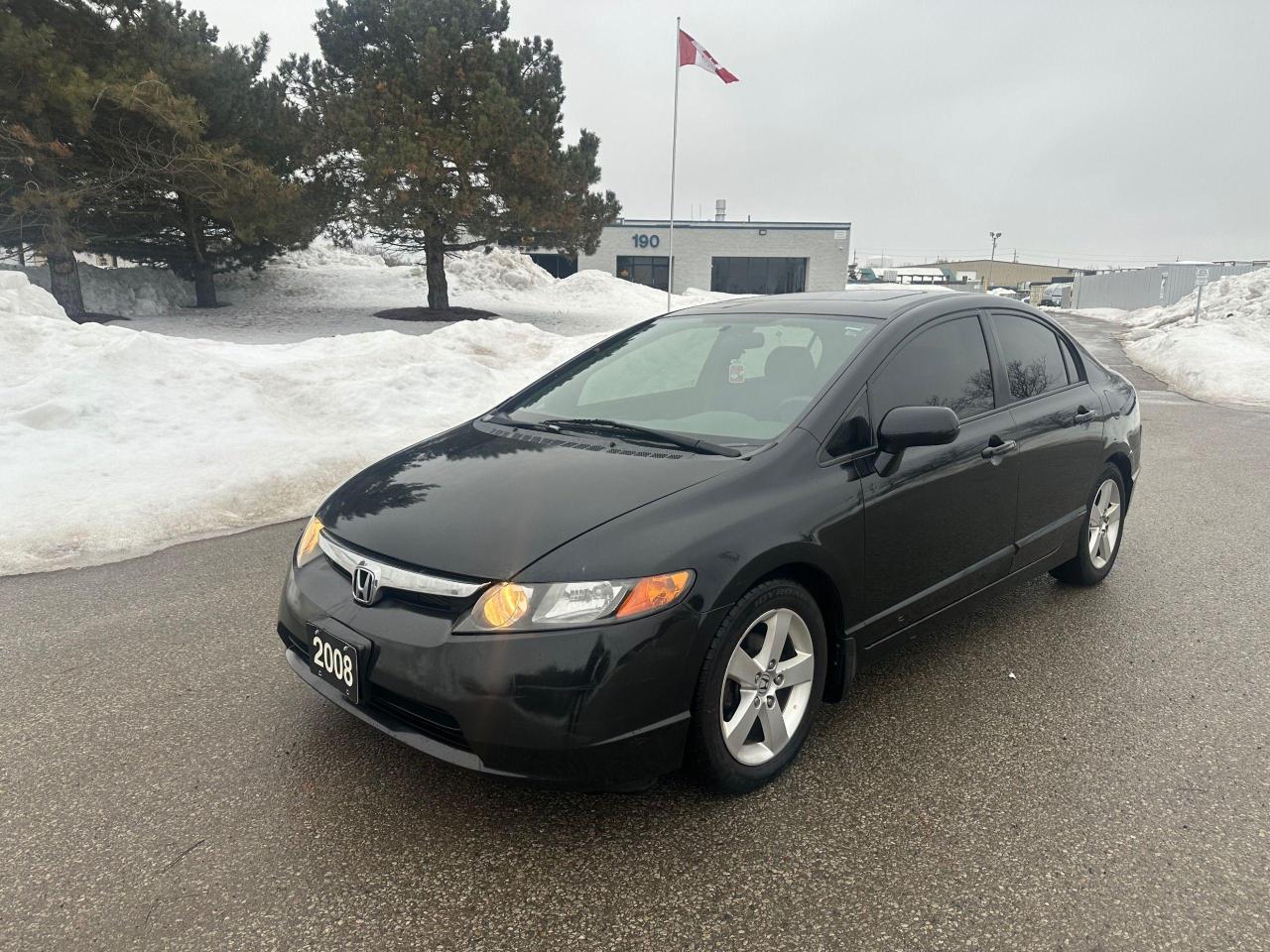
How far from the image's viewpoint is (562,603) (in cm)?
225

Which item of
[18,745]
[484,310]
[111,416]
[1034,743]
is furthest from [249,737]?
[484,310]

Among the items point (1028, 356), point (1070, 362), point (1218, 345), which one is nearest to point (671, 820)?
point (1028, 356)

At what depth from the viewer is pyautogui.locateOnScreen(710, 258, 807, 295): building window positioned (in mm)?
47188

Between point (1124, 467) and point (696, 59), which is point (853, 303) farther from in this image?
point (696, 59)

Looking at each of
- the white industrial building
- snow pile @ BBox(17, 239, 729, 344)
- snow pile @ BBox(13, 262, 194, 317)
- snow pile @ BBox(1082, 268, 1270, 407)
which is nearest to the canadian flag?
snow pile @ BBox(17, 239, 729, 344)

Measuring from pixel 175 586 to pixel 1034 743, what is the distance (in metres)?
4.33

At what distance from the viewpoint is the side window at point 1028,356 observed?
3.84 m

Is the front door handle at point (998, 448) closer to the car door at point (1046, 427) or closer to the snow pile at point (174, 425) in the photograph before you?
the car door at point (1046, 427)

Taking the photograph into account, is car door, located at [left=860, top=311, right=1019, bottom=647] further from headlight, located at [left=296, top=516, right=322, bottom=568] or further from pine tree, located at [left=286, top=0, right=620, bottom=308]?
pine tree, located at [left=286, top=0, right=620, bottom=308]

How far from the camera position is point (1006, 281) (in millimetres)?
124875

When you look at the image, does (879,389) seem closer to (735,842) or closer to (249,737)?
(735,842)

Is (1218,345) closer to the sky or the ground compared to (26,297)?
closer to the ground

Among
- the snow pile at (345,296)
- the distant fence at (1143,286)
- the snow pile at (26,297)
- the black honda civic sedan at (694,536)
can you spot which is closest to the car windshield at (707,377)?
the black honda civic sedan at (694,536)

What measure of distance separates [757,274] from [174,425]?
43359mm
